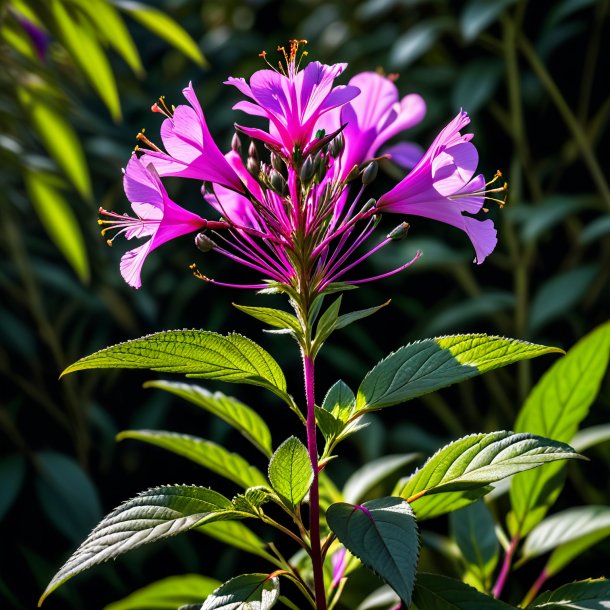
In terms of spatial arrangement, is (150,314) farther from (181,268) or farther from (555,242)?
(555,242)

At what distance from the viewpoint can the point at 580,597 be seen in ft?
1.41

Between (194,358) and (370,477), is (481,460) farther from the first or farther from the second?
(370,477)

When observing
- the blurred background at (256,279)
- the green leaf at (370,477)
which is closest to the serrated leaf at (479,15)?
the blurred background at (256,279)

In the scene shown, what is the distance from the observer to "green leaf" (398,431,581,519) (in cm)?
36

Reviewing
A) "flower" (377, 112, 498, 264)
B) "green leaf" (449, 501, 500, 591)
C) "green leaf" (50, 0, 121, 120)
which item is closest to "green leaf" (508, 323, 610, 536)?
"green leaf" (449, 501, 500, 591)

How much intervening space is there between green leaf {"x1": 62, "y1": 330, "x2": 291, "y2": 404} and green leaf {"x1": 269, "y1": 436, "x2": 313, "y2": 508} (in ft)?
0.10

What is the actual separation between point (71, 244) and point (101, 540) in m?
0.82

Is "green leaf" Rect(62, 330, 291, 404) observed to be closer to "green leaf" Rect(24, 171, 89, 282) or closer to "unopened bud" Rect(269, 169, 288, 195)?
"unopened bud" Rect(269, 169, 288, 195)

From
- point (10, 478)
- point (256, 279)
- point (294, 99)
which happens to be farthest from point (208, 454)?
point (256, 279)

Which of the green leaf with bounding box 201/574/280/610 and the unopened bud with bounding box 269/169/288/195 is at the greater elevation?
the unopened bud with bounding box 269/169/288/195

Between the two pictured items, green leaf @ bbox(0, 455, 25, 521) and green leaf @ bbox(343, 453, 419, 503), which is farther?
green leaf @ bbox(0, 455, 25, 521)

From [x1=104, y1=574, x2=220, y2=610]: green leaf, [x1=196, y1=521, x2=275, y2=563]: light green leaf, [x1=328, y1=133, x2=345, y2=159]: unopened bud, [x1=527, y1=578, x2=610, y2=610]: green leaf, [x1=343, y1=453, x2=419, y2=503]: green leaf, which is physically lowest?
[x1=527, y1=578, x2=610, y2=610]: green leaf

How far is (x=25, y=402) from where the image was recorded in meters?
1.32

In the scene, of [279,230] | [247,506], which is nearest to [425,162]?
[279,230]
